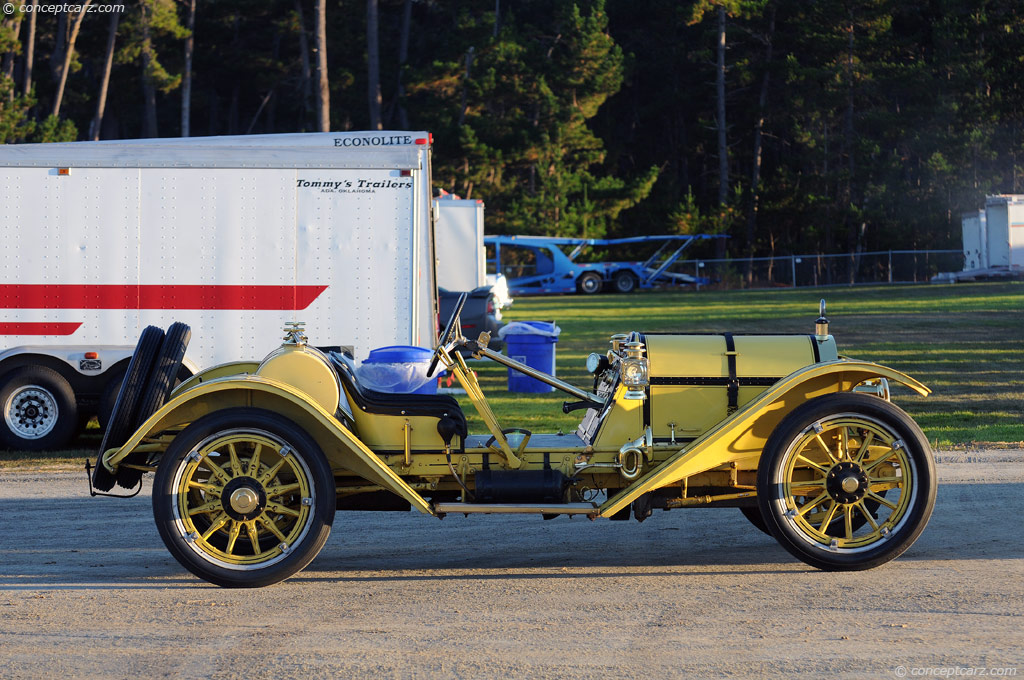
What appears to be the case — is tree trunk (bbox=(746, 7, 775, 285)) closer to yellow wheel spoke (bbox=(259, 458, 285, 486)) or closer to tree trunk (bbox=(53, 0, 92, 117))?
tree trunk (bbox=(53, 0, 92, 117))

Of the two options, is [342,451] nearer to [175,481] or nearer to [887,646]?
[175,481]

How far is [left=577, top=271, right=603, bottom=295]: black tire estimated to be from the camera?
4184cm

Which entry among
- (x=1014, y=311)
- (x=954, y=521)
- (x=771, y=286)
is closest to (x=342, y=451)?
(x=954, y=521)

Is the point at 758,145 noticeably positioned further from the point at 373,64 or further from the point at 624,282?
the point at 373,64

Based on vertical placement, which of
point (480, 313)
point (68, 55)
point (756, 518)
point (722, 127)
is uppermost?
point (68, 55)

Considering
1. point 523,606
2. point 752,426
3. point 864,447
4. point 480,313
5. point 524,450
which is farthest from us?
point 480,313

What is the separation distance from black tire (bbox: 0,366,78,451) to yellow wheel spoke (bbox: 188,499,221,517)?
235 inches

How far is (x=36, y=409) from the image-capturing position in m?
11.0

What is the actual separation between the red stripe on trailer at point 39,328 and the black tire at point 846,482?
808 cm

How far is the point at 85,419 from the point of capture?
1160 centimetres

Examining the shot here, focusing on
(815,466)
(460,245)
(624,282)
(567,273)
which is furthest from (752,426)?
(624,282)

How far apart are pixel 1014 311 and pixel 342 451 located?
23757 millimetres

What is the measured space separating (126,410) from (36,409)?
558 centimetres

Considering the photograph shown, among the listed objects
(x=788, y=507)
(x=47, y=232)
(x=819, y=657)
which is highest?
(x=47, y=232)
